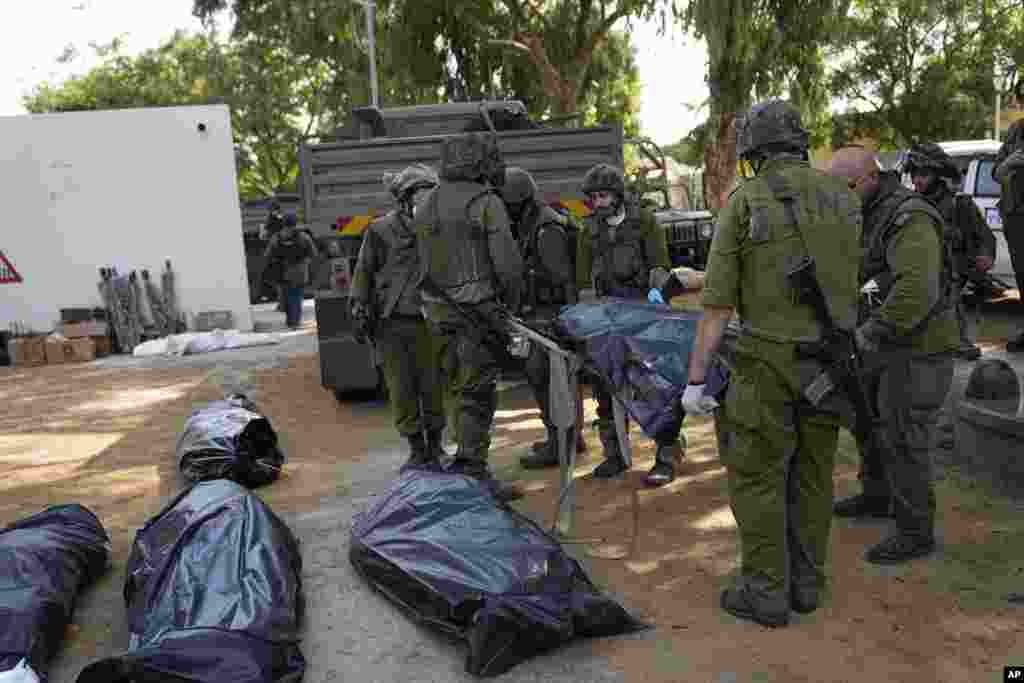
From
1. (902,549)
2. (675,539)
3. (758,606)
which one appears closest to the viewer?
(758,606)

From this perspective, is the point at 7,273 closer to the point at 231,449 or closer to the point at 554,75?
the point at 231,449

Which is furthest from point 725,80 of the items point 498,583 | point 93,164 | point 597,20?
point 498,583

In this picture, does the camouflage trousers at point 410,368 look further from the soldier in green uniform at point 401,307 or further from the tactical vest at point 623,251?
the tactical vest at point 623,251

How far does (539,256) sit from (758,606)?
2.55m

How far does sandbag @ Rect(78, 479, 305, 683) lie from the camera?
294cm

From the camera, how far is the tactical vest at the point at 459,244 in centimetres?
486

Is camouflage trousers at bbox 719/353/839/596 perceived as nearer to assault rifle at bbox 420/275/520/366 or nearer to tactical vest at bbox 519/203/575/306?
assault rifle at bbox 420/275/520/366

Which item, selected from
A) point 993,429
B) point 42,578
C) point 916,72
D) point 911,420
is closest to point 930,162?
point 993,429

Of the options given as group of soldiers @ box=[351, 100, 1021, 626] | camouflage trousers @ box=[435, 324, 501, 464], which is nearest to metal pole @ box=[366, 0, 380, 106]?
group of soldiers @ box=[351, 100, 1021, 626]

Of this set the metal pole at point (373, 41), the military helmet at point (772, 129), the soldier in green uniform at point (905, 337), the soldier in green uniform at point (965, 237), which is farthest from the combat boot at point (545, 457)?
the metal pole at point (373, 41)

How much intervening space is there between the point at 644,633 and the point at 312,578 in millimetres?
1511

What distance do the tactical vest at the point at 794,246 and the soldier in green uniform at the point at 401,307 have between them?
7.48 ft

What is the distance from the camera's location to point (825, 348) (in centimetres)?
348

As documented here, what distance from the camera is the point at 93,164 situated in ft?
42.3
